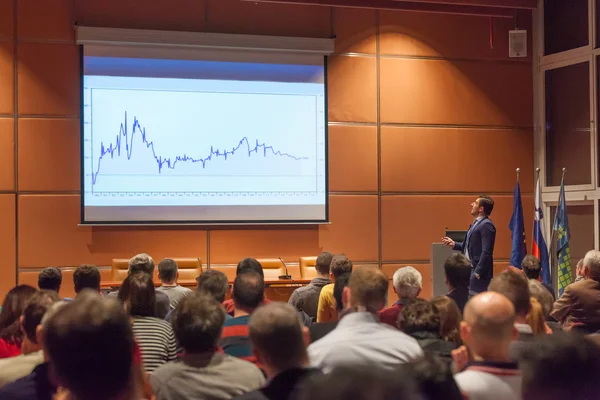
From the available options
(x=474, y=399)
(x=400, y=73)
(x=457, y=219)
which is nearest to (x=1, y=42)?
(x=400, y=73)

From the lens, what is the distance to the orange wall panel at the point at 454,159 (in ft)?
27.3

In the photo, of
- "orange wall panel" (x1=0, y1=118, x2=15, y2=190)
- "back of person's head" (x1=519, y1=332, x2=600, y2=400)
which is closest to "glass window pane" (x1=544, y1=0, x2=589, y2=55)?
"orange wall panel" (x1=0, y1=118, x2=15, y2=190)

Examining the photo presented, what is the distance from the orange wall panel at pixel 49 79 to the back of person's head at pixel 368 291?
5480mm

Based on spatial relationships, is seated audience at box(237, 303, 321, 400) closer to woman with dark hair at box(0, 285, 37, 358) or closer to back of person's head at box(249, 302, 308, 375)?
back of person's head at box(249, 302, 308, 375)

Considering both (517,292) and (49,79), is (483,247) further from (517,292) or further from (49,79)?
(49,79)

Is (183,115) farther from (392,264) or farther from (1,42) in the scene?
(392,264)

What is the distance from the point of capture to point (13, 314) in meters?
2.82

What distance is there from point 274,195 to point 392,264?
67.8 inches

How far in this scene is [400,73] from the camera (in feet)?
27.5

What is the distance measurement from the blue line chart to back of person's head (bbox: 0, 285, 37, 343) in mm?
4766

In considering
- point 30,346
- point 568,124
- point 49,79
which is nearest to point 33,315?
point 30,346

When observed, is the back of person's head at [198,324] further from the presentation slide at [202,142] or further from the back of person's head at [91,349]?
the presentation slide at [202,142]

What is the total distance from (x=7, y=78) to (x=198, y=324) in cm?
606

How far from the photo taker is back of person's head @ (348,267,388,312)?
2.86 m
